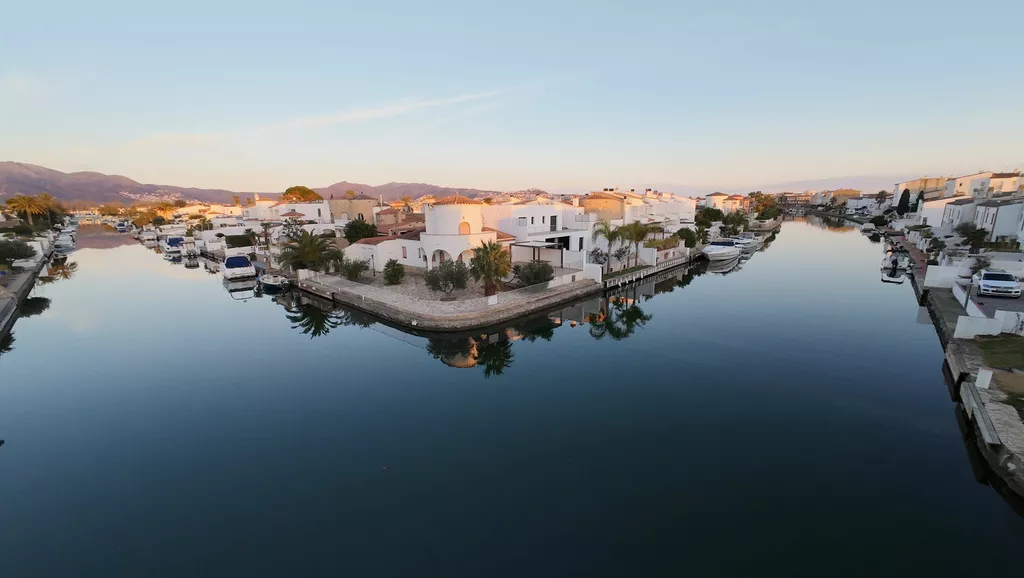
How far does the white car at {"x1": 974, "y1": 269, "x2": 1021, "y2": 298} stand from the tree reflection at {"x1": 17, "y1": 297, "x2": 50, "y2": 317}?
54717 mm

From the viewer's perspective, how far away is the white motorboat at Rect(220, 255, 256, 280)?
35.7 metres

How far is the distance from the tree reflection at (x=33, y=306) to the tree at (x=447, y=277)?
25.4 m

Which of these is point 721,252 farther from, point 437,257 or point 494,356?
point 494,356

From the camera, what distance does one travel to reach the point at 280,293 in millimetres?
32625

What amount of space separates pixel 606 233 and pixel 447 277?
15958 millimetres

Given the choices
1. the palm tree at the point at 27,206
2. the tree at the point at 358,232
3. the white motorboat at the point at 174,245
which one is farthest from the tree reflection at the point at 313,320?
the palm tree at the point at 27,206

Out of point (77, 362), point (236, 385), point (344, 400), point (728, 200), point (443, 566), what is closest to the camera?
point (443, 566)

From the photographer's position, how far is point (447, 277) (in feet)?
83.1

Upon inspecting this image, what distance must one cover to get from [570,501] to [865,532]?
19.4 feet

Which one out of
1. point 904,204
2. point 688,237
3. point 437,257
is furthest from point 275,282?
point 904,204

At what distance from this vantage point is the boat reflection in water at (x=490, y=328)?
1964cm

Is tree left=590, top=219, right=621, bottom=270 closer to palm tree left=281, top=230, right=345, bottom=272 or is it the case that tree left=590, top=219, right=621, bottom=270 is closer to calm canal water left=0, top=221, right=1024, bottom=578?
calm canal water left=0, top=221, right=1024, bottom=578

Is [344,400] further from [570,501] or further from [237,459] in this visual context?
[570,501]

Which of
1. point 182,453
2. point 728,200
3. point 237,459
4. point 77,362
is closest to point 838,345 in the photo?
point 237,459
